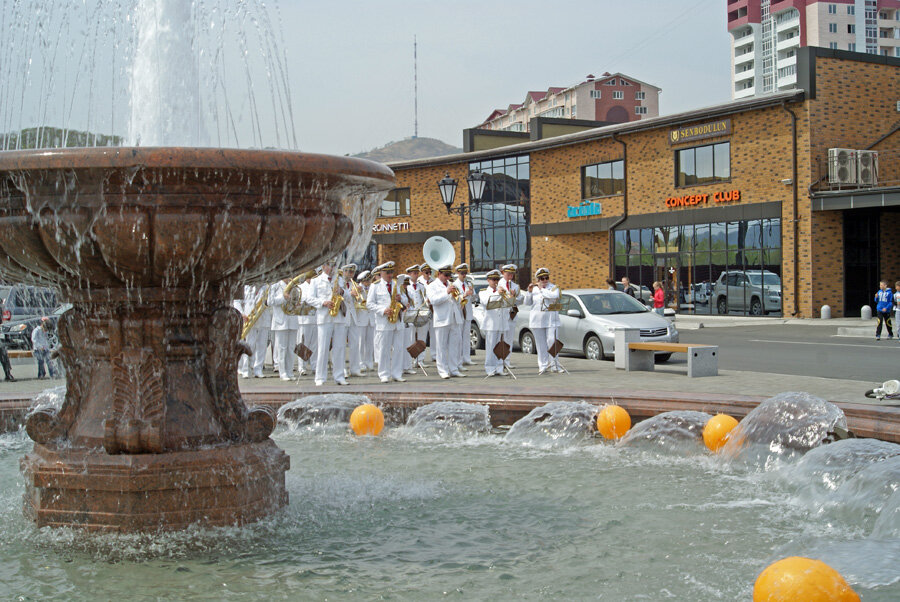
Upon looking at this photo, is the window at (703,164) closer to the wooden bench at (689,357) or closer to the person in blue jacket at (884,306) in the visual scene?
the person in blue jacket at (884,306)

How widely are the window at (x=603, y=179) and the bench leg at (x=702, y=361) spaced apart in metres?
25.8

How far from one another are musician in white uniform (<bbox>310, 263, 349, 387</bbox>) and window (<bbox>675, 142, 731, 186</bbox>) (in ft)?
75.4

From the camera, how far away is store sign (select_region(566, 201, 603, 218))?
39781mm

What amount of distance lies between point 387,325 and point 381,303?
16.1 inches

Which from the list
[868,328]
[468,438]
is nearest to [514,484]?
[468,438]

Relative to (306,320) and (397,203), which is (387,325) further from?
(397,203)

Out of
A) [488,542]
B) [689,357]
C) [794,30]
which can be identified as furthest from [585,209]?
[794,30]

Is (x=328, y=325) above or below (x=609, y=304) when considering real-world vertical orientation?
below

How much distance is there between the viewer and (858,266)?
31.6 m

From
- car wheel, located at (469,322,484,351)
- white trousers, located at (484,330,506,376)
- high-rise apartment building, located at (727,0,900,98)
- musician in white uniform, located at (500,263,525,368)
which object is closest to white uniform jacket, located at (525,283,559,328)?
musician in white uniform, located at (500,263,525,368)

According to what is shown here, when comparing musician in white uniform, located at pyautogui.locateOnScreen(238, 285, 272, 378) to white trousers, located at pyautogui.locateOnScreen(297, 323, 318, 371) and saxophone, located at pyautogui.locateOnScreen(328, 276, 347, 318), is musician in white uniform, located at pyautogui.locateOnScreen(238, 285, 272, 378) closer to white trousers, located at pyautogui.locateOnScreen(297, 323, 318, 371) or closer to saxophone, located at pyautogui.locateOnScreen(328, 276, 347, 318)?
white trousers, located at pyautogui.locateOnScreen(297, 323, 318, 371)

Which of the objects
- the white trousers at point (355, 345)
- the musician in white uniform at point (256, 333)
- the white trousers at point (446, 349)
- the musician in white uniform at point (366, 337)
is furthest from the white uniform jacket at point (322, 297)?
the white trousers at point (446, 349)

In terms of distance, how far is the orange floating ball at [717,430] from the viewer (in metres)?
7.18

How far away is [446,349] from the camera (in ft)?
51.0
